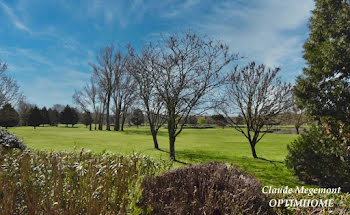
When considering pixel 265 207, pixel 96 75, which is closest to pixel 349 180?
pixel 265 207

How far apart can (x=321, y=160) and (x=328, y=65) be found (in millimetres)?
4659

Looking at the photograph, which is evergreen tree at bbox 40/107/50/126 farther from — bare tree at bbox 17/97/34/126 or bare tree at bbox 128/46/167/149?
bare tree at bbox 128/46/167/149

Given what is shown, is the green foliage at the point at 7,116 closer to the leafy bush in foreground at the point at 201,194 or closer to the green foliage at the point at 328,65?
the leafy bush in foreground at the point at 201,194

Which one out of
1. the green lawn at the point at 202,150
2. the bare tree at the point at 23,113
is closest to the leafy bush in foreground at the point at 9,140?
the green lawn at the point at 202,150

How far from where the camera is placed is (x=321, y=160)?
742 centimetres

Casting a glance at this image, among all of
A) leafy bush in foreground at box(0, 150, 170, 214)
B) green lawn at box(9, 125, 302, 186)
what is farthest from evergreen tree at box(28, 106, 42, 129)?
leafy bush in foreground at box(0, 150, 170, 214)

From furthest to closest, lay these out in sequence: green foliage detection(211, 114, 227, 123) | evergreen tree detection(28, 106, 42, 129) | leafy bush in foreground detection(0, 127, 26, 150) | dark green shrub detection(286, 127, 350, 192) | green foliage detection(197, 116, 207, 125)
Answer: green foliage detection(197, 116, 207, 125)
evergreen tree detection(28, 106, 42, 129)
green foliage detection(211, 114, 227, 123)
leafy bush in foreground detection(0, 127, 26, 150)
dark green shrub detection(286, 127, 350, 192)

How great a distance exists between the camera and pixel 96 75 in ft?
133

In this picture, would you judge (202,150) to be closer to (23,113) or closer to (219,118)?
(219,118)

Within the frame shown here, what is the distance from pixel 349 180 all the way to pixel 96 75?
41.5m

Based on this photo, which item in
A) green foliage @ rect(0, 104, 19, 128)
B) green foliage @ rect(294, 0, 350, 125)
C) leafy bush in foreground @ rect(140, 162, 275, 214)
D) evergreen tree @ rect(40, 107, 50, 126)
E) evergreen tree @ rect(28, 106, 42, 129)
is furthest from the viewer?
evergreen tree @ rect(40, 107, 50, 126)

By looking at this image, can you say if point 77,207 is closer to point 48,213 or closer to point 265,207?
point 48,213

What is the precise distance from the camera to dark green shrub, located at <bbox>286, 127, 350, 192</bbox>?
679 cm

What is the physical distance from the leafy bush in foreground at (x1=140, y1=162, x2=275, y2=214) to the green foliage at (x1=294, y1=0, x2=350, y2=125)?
816 centimetres
